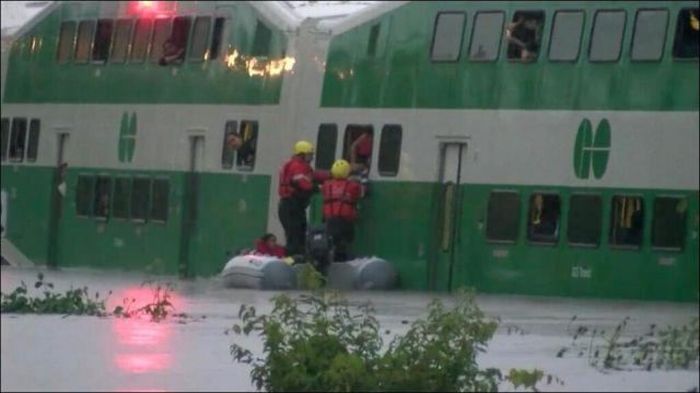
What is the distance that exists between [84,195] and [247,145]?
13.7 ft

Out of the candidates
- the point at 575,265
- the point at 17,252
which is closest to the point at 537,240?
the point at 575,265

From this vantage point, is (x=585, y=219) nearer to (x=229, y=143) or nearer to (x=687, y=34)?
(x=687, y=34)

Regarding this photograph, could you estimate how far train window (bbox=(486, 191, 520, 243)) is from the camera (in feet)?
86.2

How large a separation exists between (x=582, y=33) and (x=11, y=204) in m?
12.0

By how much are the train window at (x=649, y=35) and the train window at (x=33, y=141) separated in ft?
38.7

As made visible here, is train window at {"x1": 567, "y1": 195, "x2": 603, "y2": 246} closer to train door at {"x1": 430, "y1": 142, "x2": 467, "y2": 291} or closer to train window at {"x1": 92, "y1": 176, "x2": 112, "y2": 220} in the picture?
train door at {"x1": 430, "y1": 142, "x2": 467, "y2": 291}

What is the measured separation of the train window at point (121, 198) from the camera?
3212 centimetres

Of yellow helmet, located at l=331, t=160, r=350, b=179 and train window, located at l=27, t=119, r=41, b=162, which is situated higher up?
train window, located at l=27, t=119, r=41, b=162

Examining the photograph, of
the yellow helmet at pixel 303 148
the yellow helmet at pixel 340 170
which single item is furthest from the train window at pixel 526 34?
the yellow helmet at pixel 303 148

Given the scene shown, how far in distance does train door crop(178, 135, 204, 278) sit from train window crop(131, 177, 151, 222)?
2.92 ft

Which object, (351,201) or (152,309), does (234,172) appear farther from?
(152,309)

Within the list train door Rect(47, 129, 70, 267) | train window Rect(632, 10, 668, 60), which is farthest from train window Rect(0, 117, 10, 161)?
train window Rect(632, 10, 668, 60)

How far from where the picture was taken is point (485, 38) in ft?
88.0

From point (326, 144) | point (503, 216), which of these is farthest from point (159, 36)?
point (503, 216)
